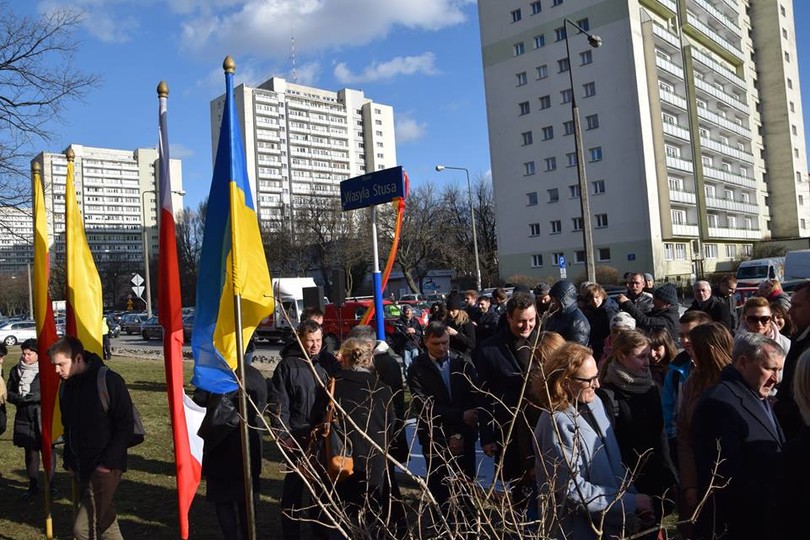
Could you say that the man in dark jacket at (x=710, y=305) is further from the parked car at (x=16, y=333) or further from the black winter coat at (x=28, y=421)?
the parked car at (x=16, y=333)

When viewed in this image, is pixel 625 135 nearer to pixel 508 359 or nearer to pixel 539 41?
pixel 539 41

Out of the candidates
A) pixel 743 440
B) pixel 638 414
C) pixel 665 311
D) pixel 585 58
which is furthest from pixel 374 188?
pixel 585 58

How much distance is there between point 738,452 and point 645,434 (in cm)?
84

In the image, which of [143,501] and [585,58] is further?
[585,58]

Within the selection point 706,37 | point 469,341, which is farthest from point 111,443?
point 706,37

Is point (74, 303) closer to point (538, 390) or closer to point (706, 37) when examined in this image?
point (538, 390)

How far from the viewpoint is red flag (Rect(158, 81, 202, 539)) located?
4547 mm

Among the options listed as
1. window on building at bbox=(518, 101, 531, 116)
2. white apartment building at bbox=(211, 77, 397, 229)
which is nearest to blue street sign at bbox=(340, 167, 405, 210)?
window on building at bbox=(518, 101, 531, 116)

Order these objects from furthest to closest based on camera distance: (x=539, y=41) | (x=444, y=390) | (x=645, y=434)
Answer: (x=539, y=41), (x=444, y=390), (x=645, y=434)

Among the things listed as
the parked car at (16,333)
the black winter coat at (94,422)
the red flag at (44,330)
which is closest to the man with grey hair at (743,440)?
the black winter coat at (94,422)

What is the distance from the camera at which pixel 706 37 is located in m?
53.1

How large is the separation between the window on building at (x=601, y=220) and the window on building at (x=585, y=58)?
10846 mm

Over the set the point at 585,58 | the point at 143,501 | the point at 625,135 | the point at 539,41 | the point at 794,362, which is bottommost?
the point at 143,501

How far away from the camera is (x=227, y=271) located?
179 inches
